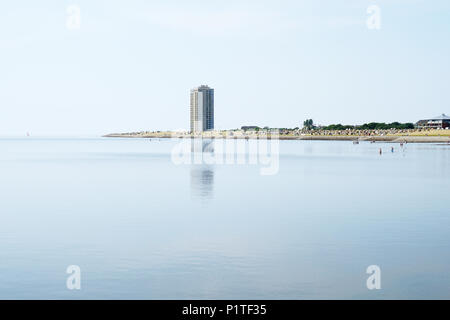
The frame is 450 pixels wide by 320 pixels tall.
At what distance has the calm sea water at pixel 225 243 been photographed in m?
17.2

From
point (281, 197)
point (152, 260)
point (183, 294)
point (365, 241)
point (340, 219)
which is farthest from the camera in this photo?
point (281, 197)

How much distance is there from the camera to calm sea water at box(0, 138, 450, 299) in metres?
17.2

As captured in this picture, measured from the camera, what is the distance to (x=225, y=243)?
24.0m

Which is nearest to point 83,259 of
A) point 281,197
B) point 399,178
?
point 281,197

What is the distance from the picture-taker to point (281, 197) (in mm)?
42562

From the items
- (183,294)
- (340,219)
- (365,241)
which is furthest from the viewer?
(340,219)

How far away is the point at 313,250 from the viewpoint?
22.7 meters

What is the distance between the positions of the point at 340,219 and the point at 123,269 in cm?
1565

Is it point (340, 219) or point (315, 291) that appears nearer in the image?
point (315, 291)

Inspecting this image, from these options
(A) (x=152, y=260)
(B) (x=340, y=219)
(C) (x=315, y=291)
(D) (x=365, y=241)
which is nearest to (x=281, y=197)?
(B) (x=340, y=219)
